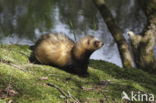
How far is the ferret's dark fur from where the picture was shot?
6.94 metres

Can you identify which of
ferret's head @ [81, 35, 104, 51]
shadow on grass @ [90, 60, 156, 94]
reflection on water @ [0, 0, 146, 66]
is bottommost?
reflection on water @ [0, 0, 146, 66]

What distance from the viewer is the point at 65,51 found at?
23.5 feet

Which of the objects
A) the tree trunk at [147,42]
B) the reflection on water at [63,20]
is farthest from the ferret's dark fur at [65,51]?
the reflection on water at [63,20]

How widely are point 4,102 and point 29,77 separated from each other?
3.43 feet

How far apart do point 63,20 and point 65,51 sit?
17555mm

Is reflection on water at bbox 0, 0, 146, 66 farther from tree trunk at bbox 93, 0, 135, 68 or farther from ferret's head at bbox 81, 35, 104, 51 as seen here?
ferret's head at bbox 81, 35, 104, 51

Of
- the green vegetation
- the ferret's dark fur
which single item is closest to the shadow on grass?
the green vegetation

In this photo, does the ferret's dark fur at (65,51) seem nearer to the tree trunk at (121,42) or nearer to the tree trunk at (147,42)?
the tree trunk at (121,42)

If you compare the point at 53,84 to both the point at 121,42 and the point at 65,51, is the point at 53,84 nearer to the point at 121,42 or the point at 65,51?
the point at 65,51

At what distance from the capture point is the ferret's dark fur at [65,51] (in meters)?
6.94

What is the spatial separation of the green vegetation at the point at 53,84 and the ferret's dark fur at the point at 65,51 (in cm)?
23

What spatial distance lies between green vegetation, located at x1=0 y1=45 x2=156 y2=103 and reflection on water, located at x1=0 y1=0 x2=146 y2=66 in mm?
10762

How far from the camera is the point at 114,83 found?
634 cm

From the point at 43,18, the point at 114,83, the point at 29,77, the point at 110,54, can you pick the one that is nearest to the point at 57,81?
the point at 29,77
